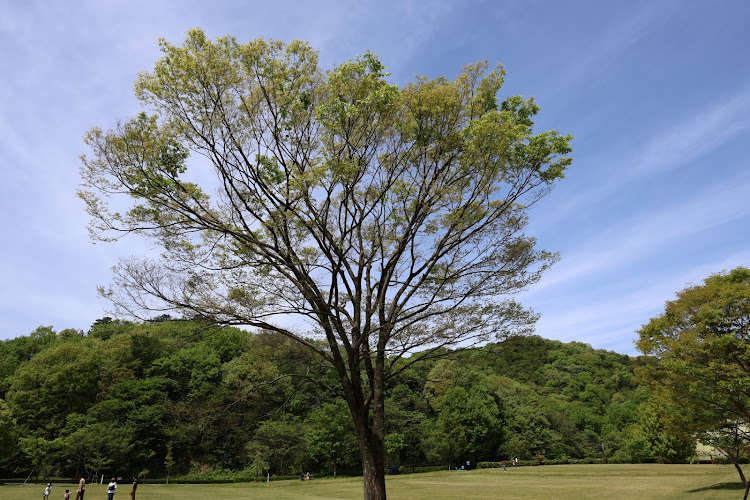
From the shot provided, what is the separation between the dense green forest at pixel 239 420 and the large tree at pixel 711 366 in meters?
16.3

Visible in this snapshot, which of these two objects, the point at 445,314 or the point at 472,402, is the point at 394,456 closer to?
the point at 472,402

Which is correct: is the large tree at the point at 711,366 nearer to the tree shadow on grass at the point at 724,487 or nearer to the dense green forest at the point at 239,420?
the tree shadow on grass at the point at 724,487

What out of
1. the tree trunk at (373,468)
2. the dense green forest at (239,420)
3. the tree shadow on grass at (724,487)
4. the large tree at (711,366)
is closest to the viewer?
the tree trunk at (373,468)

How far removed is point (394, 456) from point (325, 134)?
125ft

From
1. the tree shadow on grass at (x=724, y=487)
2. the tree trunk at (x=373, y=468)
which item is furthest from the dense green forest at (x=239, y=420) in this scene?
the tree trunk at (x=373, y=468)

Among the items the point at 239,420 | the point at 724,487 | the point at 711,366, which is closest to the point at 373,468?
the point at 711,366

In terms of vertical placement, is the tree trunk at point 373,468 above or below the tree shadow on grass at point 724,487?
above

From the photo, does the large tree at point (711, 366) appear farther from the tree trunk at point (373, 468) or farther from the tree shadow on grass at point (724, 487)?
the tree trunk at point (373, 468)

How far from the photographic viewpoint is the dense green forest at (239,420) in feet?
115

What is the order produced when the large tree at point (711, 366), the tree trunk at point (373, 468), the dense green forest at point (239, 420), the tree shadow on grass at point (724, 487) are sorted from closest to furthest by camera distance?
the tree trunk at point (373, 468)
the large tree at point (711, 366)
the tree shadow on grass at point (724, 487)
the dense green forest at point (239, 420)

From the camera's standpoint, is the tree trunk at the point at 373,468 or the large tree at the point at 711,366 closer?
the tree trunk at the point at 373,468

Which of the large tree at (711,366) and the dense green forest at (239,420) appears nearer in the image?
the large tree at (711,366)

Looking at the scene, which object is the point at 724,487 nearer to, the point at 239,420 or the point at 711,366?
the point at 711,366

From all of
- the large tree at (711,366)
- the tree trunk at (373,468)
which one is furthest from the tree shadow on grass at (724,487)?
the tree trunk at (373,468)
